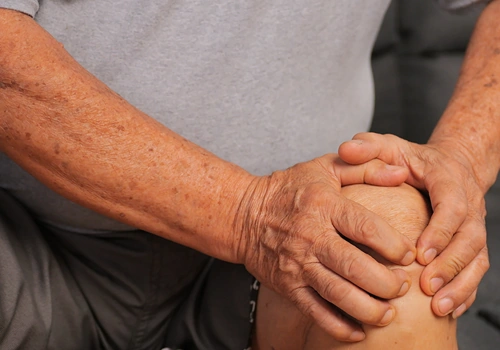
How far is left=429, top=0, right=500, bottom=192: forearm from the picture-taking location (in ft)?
3.73

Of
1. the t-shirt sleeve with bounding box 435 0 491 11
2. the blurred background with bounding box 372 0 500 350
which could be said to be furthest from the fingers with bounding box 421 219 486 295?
the blurred background with bounding box 372 0 500 350

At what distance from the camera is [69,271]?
1167 millimetres

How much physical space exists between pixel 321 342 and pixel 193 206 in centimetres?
28

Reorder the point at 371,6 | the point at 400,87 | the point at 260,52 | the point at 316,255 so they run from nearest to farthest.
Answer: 1. the point at 316,255
2. the point at 260,52
3. the point at 371,6
4. the point at 400,87

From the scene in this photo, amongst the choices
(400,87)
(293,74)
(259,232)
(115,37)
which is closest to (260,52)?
(293,74)

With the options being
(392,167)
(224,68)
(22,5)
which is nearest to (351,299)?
(392,167)

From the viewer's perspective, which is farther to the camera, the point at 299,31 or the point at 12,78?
the point at 299,31

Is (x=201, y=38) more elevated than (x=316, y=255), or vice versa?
(x=201, y=38)

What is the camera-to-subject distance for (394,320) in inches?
33.5

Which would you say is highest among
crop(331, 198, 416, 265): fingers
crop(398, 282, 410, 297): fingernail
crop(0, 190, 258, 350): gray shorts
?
crop(331, 198, 416, 265): fingers

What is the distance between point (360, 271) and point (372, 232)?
0.06m

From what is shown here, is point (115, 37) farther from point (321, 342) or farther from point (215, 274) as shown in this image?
point (321, 342)

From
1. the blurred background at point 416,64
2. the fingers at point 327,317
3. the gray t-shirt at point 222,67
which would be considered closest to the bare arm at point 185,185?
the fingers at point 327,317

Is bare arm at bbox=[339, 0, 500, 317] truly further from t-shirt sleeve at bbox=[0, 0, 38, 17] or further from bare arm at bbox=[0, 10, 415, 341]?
t-shirt sleeve at bbox=[0, 0, 38, 17]
